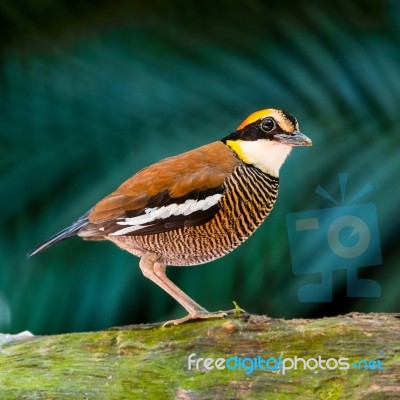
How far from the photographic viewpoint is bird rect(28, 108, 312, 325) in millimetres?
1803

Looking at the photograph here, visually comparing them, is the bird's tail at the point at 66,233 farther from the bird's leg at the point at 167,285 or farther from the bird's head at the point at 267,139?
the bird's head at the point at 267,139

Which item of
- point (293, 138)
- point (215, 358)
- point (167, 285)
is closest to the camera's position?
point (215, 358)

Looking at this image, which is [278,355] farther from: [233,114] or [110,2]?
[110,2]

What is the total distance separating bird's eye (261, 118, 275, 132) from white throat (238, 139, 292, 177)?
0.09 feet

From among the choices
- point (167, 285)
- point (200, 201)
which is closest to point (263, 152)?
point (200, 201)

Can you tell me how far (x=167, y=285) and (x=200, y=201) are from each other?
0.88ft

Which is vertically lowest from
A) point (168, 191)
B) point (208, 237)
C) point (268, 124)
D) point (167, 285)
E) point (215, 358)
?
point (215, 358)

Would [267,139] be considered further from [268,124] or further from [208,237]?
[208,237]

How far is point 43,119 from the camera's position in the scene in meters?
2.34

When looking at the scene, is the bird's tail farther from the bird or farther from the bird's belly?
the bird's belly

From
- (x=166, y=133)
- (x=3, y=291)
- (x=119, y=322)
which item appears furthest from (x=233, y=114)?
(x=3, y=291)

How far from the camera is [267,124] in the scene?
1843 mm

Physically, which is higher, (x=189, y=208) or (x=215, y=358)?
(x=189, y=208)

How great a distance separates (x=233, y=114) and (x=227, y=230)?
21.7 inches
